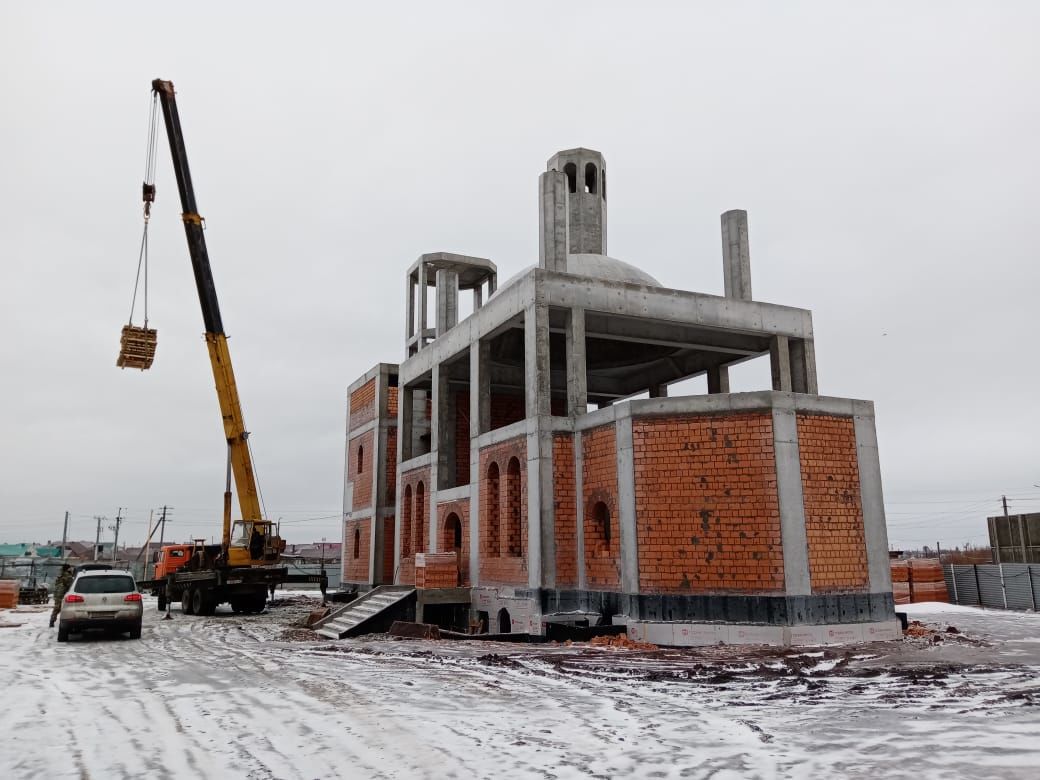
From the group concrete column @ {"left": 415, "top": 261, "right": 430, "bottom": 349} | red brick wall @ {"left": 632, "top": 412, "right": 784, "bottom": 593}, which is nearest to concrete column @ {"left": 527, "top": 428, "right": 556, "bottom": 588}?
red brick wall @ {"left": 632, "top": 412, "right": 784, "bottom": 593}

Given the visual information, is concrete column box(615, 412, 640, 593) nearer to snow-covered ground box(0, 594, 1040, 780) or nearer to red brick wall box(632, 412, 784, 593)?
red brick wall box(632, 412, 784, 593)

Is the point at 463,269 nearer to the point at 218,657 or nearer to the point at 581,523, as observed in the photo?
the point at 581,523

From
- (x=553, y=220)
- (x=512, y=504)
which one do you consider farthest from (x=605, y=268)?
(x=512, y=504)

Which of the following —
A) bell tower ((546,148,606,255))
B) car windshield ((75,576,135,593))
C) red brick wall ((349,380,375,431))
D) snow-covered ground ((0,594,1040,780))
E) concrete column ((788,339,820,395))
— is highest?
bell tower ((546,148,606,255))

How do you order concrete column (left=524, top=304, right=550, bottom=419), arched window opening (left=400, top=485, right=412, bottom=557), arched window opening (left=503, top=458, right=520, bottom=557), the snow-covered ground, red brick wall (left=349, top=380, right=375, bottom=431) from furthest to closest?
red brick wall (left=349, top=380, right=375, bottom=431), arched window opening (left=400, top=485, right=412, bottom=557), arched window opening (left=503, top=458, right=520, bottom=557), concrete column (left=524, top=304, right=550, bottom=419), the snow-covered ground

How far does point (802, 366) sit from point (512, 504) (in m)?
8.60

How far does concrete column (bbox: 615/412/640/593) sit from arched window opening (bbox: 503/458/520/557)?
3.80 meters

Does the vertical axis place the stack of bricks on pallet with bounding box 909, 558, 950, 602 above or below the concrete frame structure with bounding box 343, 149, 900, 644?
below

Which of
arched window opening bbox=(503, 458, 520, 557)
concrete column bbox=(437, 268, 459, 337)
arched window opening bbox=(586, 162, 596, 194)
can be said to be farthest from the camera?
concrete column bbox=(437, 268, 459, 337)

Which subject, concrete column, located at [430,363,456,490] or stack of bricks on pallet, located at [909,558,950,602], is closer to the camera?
concrete column, located at [430,363,456,490]

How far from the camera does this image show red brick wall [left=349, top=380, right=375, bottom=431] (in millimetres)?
→ 29938

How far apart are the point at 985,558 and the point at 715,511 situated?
39.2 meters

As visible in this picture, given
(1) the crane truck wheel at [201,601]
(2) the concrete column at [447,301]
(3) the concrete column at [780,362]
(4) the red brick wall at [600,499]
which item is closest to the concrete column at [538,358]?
(4) the red brick wall at [600,499]

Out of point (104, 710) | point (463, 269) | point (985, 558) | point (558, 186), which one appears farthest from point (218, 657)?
point (985, 558)
